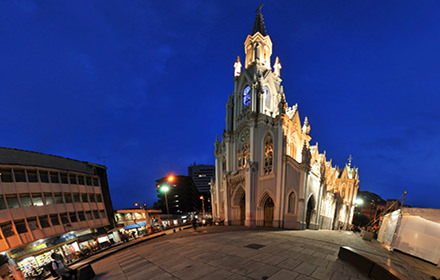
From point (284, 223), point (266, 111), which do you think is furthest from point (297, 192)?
point (266, 111)

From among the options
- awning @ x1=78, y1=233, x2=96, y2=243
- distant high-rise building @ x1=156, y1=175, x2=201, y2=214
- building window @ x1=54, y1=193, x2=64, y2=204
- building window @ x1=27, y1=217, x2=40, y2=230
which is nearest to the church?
awning @ x1=78, y1=233, x2=96, y2=243

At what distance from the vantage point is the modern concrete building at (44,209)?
14461 mm

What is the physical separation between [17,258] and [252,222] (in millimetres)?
23553

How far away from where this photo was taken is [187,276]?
5898mm

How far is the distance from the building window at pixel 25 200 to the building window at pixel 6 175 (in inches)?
76.2

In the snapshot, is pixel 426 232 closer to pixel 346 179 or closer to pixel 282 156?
pixel 282 156

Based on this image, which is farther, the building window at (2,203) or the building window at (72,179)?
the building window at (72,179)

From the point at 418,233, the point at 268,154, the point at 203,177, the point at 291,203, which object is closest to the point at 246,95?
the point at 268,154

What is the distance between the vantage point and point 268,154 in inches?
925

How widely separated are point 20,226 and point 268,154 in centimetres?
2851

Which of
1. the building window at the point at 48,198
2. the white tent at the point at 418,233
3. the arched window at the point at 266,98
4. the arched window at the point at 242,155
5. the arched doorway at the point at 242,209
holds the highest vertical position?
the arched window at the point at 266,98

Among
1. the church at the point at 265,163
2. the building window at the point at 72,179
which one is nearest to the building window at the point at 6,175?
the building window at the point at 72,179

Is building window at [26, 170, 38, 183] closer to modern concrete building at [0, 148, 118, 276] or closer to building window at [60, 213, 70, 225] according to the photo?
modern concrete building at [0, 148, 118, 276]

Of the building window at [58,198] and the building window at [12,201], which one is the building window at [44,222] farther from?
the building window at [12,201]
